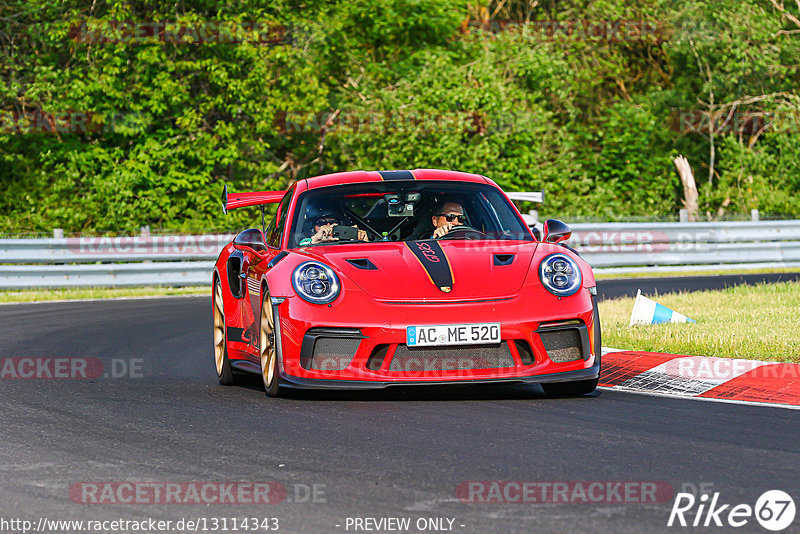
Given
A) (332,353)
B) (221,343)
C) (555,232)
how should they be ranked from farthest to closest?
1. (221,343)
2. (555,232)
3. (332,353)

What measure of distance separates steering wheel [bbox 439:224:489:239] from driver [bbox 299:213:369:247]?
56cm

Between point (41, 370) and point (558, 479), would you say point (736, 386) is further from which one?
point (41, 370)

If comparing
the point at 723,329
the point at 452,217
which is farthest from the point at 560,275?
the point at 723,329

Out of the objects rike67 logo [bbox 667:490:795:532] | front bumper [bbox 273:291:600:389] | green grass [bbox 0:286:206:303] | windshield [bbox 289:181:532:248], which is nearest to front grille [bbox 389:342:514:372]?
front bumper [bbox 273:291:600:389]

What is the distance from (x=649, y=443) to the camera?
5.77m

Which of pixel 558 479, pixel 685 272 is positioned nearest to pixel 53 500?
pixel 558 479

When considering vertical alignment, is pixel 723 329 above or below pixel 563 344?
below

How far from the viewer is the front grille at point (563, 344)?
7176 mm

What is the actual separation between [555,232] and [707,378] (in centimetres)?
133

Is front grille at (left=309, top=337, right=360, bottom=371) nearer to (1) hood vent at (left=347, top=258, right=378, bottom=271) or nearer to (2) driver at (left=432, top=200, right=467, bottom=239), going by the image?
(1) hood vent at (left=347, top=258, right=378, bottom=271)

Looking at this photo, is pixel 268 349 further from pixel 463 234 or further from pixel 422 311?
pixel 463 234

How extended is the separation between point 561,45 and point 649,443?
2952cm

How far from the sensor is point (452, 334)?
22.9ft

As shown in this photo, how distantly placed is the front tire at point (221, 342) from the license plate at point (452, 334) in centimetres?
215
